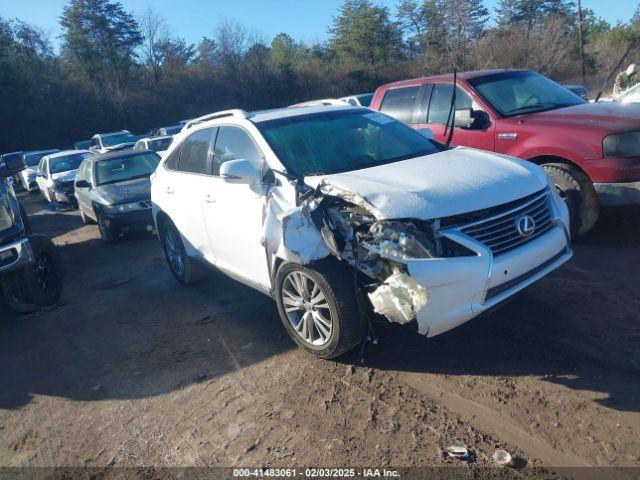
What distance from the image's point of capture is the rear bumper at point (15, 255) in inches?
217

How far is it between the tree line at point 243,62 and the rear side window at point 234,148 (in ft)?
95.0

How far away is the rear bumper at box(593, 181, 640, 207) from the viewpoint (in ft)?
17.2

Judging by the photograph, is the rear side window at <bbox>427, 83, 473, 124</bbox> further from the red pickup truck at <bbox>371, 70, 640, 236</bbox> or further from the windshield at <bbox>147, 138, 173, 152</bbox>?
the windshield at <bbox>147, 138, 173, 152</bbox>

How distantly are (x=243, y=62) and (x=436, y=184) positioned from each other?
4544 cm

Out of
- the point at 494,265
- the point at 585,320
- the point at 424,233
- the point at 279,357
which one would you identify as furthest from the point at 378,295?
the point at 585,320

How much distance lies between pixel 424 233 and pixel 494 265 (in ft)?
1.59

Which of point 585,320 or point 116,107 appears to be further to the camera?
point 116,107

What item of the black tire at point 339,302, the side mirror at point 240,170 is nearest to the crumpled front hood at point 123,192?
the side mirror at point 240,170

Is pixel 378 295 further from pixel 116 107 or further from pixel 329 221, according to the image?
pixel 116 107

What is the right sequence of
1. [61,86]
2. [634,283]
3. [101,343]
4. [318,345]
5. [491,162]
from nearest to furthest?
[318,345] < [491,162] < [634,283] < [101,343] < [61,86]

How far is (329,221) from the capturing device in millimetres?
3639

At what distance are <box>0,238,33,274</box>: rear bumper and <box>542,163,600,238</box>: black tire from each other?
567cm

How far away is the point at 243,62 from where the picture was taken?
46.0m

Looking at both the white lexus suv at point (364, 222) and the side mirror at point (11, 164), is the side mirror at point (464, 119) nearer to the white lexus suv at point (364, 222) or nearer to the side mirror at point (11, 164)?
the white lexus suv at point (364, 222)
